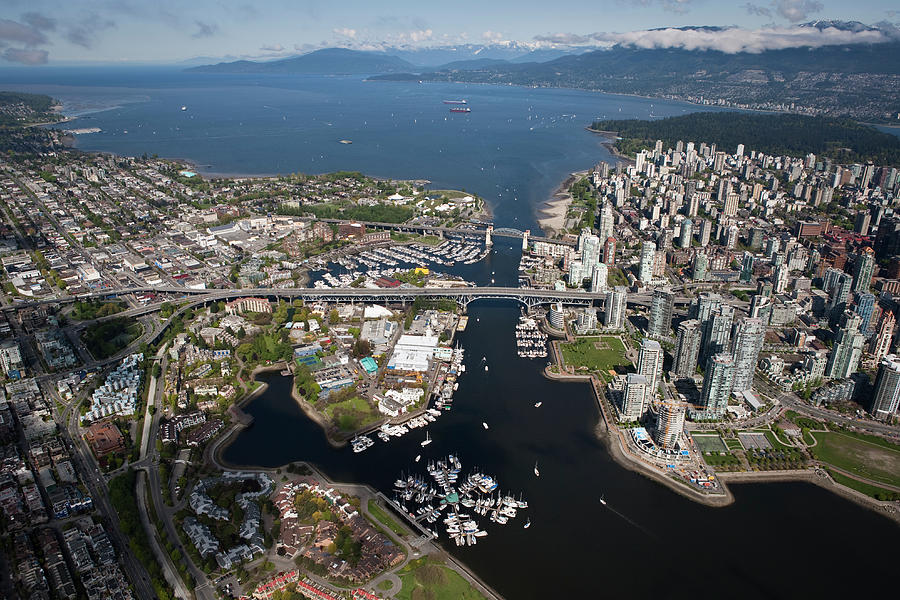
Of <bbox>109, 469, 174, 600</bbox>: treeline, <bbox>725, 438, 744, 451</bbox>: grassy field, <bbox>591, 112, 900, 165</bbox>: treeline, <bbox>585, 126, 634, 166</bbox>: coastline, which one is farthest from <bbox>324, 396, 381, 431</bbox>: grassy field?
<bbox>591, 112, 900, 165</bbox>: treeline

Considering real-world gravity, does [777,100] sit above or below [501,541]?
above

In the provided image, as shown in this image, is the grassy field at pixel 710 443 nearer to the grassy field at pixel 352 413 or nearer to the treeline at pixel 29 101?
the grassy field at pixel 352 413

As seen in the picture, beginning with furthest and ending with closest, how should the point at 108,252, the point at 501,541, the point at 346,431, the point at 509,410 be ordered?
1. the point at 108,252
2. the point at 509,410
3. the point at 346,431
4. the point at 501,541

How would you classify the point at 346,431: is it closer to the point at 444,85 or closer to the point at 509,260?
the point at 509,260

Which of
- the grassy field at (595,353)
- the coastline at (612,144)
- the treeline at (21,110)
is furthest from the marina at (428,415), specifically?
the treeline at (21,110)

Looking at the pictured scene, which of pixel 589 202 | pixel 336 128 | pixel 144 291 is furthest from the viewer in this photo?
pixel 336 128

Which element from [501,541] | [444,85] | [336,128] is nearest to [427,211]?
[501,541]
